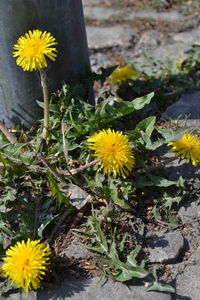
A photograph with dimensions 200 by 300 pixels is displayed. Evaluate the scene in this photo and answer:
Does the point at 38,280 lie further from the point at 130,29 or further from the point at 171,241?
the point at 130,29

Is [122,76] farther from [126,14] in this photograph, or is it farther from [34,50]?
[126,14]

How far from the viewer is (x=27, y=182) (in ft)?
8.45

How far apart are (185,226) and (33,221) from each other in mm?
799

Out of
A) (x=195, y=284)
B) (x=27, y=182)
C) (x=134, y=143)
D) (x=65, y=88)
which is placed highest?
(x=65, y=88)

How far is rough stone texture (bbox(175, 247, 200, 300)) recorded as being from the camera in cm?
211

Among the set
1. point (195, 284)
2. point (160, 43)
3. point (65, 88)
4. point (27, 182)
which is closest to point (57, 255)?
point (27, 182)

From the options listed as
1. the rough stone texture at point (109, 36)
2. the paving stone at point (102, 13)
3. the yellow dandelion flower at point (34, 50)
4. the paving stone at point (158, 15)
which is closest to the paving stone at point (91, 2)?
the paving stone at point (102, 13)

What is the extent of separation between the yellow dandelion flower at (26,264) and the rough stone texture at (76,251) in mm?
226

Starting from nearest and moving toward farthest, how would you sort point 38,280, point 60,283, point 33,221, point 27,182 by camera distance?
1. point 38,280
2. point 60,283
3. point 33,221
4. point 27,182

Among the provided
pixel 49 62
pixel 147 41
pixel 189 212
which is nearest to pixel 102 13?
pixel 147 41

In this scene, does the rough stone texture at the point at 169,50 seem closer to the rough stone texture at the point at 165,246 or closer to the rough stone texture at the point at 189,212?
the rough stone texture at the point at 189,212

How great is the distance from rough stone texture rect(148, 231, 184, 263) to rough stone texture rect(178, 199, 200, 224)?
4.6 inches

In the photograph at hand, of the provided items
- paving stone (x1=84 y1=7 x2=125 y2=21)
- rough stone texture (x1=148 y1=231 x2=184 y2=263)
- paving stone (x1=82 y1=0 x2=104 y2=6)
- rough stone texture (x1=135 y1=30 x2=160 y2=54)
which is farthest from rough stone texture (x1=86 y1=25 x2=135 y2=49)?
rough stone texture (x1=148 y1=231 x2=184 y2=263)

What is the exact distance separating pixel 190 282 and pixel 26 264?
2.53 ft
